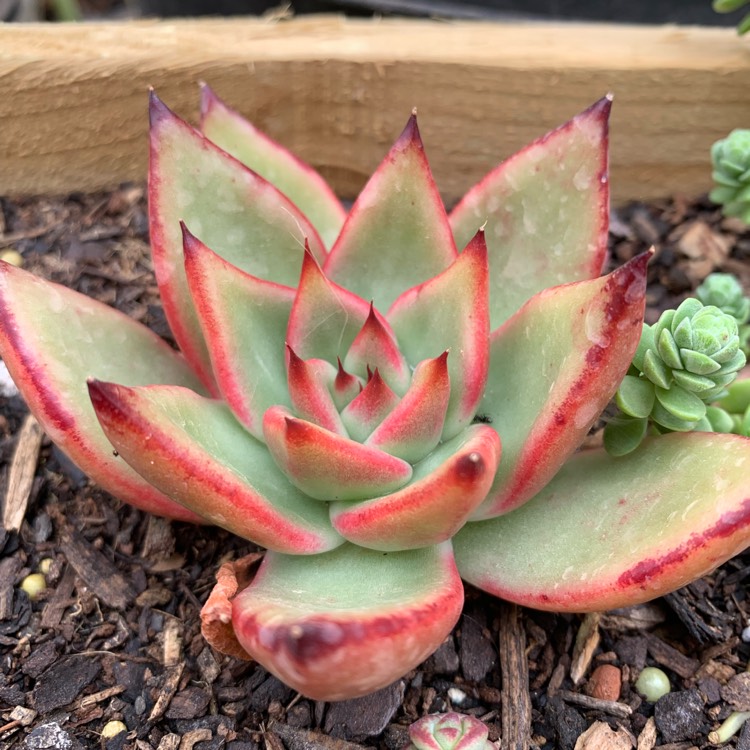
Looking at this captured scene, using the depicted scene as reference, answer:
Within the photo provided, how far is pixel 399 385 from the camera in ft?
2.98

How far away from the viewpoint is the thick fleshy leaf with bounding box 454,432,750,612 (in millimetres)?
689

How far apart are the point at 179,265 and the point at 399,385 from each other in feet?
0.95

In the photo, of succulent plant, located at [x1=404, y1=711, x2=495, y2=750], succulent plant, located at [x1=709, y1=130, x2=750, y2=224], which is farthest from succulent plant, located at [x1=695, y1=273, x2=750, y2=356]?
succulent plant, located at [x1=404, y1=711, x2=495, y2=750]

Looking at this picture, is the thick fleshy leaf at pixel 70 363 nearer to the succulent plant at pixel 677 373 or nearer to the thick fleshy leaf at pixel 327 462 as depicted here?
the thick fleshy leaf at pixel 327 462

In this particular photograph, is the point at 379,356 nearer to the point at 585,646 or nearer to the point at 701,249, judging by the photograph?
the point at 585,646

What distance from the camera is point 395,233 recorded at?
0.95m

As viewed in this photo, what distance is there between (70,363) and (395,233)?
40cm

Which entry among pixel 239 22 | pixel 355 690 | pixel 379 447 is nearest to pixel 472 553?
pixel 379 447

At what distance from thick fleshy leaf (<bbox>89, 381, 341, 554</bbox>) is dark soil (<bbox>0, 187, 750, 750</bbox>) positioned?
0.66 ft

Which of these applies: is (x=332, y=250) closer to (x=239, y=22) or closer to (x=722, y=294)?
(x=722, y=294)

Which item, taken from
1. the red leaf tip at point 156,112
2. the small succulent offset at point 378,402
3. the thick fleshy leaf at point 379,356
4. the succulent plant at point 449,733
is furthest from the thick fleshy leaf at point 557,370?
the red leaf tip at point 156,112

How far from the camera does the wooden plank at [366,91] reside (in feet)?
4.15

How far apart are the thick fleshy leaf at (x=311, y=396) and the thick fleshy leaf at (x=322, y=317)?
0.04 m

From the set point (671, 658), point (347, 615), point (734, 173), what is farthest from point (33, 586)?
point (734, 173)
